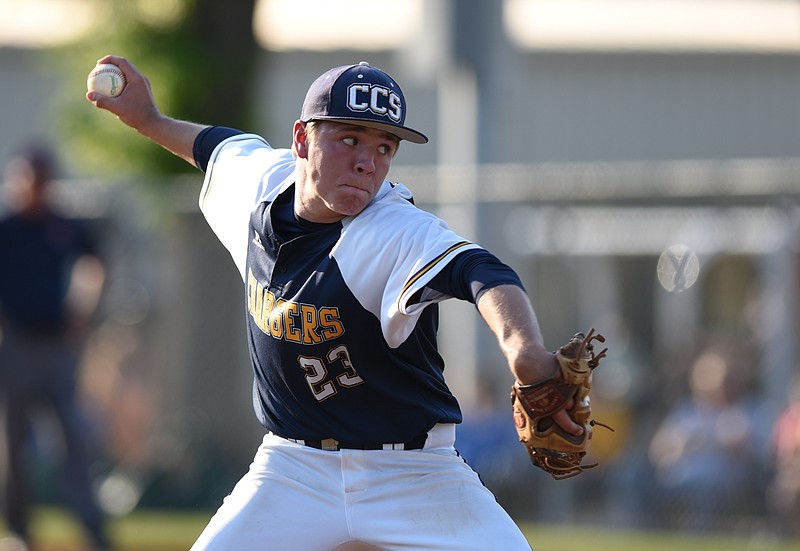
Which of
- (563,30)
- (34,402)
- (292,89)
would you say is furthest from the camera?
(563,30)

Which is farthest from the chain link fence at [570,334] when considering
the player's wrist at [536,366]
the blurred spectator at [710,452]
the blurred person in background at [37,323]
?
the player's wrist at [536,366]

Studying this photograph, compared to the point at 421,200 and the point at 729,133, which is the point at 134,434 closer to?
the point at 421,200

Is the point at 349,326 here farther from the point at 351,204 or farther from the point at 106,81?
the point at 106,81

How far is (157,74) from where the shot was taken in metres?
11.9

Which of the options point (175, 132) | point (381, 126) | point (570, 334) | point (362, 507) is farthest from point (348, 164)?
point (570, 334)

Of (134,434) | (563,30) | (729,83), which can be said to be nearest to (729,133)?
(729,83)

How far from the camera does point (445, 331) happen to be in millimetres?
11047

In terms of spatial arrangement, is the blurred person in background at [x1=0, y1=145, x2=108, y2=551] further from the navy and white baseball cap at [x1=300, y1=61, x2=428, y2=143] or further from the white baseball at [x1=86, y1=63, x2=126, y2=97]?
the navy and white baseball cap at [x1=300, y1=61, x2=428, y2=143]

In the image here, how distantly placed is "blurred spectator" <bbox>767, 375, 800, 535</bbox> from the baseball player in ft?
16.4

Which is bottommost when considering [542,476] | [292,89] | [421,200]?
[542,476]

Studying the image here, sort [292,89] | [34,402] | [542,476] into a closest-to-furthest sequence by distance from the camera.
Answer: [34,402]
[542,476]
[292,89]

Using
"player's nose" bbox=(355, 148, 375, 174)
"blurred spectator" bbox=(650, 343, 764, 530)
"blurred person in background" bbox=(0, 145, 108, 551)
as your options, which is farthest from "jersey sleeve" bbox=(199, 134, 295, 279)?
"blurred spectator" bbox=(650, 343, 764, 530)

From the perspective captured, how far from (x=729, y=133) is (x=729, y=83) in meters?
0.75

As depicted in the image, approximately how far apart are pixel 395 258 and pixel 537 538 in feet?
18.1
